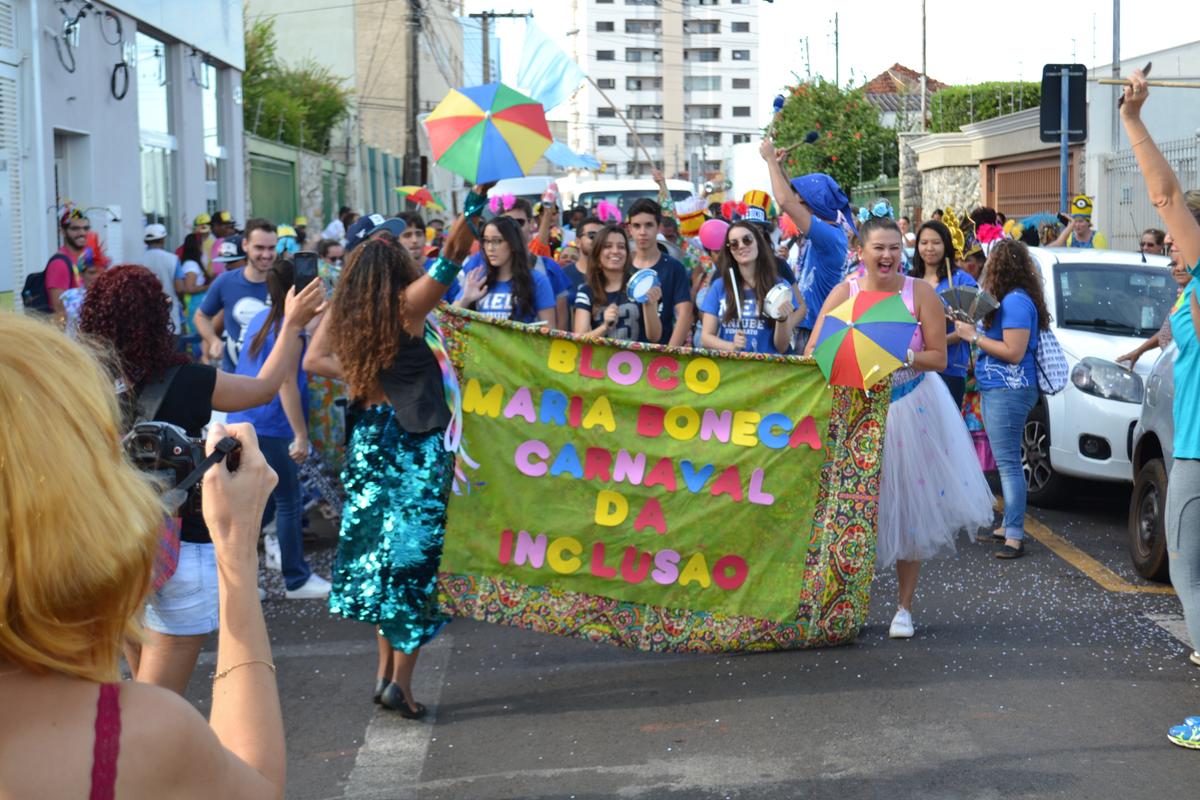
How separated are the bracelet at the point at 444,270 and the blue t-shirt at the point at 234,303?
12.2ft

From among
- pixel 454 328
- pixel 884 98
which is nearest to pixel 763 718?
pixel 454 328

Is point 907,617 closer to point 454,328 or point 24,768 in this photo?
point 454,328

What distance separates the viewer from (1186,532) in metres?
5.36

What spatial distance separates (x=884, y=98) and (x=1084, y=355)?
7684cm

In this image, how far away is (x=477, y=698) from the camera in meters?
6.13

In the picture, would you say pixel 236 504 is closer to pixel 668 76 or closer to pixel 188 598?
pixel 188 598

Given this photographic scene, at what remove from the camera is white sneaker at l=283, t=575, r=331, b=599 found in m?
8.05

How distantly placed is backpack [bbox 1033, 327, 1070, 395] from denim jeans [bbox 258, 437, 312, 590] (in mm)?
4362

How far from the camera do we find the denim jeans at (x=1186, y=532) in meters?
5.32

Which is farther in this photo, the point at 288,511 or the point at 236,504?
the point at 288,511

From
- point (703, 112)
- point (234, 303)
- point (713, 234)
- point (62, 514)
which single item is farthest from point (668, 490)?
point (703, 112)

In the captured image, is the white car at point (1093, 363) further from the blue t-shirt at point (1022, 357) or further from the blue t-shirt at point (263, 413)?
the blue t-shirt at point (263, 413)

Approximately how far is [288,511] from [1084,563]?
441cm

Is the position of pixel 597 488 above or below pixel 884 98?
below
